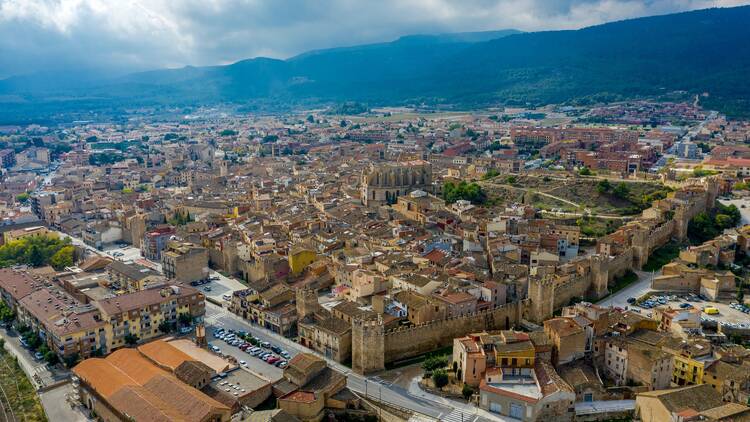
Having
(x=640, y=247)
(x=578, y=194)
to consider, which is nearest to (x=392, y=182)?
(x=578, y=194)

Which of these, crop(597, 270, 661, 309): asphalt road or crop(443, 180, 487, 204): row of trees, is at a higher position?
crop(443, 180, 487, 204): row of trees

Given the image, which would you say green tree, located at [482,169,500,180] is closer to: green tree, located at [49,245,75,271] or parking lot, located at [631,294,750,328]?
parking lot, located at [631,294,750,328]

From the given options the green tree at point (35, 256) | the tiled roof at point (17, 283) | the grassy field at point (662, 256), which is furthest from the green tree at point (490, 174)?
the tiled roof at point (17, 283)

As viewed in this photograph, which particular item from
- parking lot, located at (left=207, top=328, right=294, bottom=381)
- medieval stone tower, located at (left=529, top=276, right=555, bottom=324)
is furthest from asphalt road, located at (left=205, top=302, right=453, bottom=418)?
medieval stone tower, located at (left=529, top=276, right=555, bottom=324)

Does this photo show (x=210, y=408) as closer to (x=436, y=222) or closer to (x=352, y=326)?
(x=352, y=326)

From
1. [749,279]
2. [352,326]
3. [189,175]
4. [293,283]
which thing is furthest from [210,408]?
[189,175]
